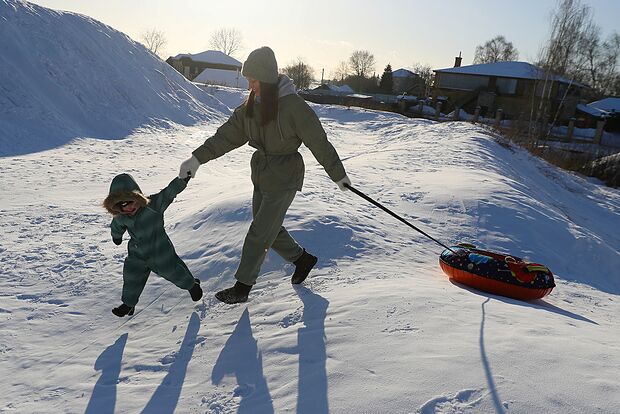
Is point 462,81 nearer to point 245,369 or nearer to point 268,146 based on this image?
point 268,146

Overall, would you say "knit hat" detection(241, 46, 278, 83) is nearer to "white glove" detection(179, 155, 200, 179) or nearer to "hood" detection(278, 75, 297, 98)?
"hood" detection(278, 75, 297, 98)

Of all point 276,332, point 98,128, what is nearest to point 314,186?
point 276,332

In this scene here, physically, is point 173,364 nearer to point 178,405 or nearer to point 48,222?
point 178,405

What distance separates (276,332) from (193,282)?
954 mm

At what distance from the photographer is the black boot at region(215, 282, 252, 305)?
379 centimetres

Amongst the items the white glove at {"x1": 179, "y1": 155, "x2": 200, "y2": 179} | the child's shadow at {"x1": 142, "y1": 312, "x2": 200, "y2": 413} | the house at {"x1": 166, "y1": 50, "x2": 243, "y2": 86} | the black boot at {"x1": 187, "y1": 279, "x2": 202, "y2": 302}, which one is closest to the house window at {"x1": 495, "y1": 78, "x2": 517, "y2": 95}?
the house at {"x1": 166, "y1": 50, "x2": 243, "y2": 86}

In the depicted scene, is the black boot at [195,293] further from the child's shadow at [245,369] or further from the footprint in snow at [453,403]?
the footprint in snow at [453,403]

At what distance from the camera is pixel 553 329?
312cm

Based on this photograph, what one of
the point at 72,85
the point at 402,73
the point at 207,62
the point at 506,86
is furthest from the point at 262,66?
the point at 402,73

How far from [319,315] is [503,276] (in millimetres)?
1987

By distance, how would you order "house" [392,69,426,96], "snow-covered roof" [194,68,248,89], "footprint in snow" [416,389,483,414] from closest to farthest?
"footprint in snow" [416,389,483,414]
"snow-covered roof" [194,68,248,89]
"house" [392,69,426,96]

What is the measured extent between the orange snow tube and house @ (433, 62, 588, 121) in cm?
3678

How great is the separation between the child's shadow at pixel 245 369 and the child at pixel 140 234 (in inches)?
28.4

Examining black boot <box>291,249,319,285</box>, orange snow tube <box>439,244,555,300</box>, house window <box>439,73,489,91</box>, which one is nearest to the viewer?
black boot <box>291,249,319,285</box>
